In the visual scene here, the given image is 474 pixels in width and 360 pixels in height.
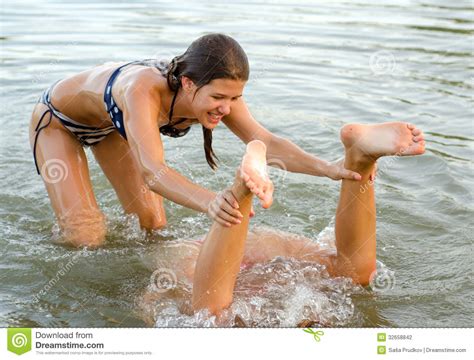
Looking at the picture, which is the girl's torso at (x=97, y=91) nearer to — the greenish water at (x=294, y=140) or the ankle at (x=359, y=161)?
the greenish water at (x=294, y=140)

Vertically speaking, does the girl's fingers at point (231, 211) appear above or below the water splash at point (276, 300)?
above

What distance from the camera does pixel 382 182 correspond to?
18.9 feet

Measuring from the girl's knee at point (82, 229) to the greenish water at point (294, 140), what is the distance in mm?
91

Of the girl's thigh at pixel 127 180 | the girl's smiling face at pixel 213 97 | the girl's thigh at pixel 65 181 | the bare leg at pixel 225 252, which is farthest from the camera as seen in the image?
the girl's thigh at pixel 127 180

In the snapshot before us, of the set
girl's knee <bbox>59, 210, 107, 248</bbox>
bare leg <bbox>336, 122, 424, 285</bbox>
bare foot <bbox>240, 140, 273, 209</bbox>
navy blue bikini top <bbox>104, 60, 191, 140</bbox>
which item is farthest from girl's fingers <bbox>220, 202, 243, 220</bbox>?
girl's knee <bbox>59, 210, 107, 248</bbox>

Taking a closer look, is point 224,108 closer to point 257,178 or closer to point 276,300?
point 257,178

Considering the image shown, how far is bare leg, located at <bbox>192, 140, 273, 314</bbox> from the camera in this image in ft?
10.7

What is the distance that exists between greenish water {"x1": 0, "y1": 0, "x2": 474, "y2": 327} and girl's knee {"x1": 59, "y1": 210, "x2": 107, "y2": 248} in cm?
9

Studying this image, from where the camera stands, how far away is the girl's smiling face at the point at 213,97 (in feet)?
12.3
